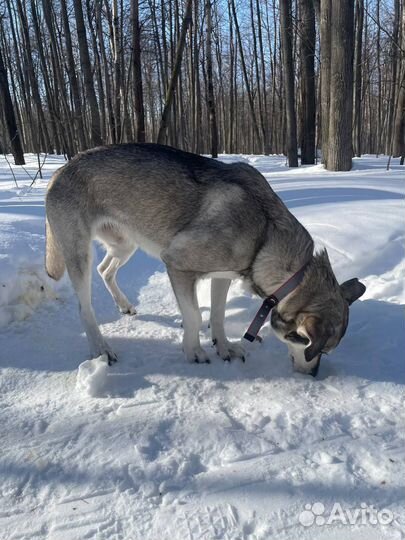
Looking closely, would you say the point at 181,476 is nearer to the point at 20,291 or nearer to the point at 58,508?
the point at 58,508

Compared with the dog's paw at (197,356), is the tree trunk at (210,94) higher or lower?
higher

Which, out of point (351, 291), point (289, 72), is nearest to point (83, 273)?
point (351, 291)

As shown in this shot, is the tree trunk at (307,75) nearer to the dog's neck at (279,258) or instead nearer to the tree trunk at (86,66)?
the tree trunk at (86,66)

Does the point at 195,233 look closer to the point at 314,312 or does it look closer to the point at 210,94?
the point at 314,312

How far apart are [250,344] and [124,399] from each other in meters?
1.10

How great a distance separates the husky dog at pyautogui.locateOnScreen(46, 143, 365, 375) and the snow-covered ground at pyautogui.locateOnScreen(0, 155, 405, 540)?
0.94ft

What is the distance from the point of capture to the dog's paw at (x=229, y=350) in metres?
2.94

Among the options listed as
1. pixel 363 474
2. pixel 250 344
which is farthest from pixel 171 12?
pixel 363 474

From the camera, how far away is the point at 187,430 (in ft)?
6.95

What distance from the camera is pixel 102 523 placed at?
1582mm

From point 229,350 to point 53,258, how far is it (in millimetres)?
1585

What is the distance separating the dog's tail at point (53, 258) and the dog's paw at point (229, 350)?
4.63 feet

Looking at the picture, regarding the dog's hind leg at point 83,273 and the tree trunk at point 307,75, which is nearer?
the dog's hind leg at point 83,273

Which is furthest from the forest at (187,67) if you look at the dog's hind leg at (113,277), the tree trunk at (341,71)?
the dog's hind leg at (113,277)
